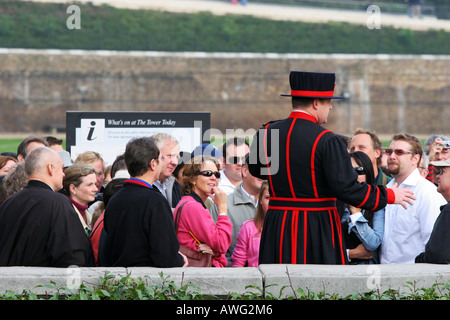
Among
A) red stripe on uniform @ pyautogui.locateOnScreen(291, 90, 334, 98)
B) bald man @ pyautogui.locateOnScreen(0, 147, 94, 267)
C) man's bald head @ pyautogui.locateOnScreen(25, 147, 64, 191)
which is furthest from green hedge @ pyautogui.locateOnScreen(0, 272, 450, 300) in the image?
red stripe on uniform @ pyautogui.locateOnScreen(291, 90, 334, 98)

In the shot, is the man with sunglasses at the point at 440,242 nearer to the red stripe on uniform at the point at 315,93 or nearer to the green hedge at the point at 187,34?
the red stripe on uniform at the point at 315,93

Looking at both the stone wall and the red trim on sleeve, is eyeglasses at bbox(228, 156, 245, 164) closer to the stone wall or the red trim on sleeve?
the red trim on sleeve

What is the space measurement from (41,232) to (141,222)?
2.20 ft

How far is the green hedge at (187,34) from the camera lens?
145 feet

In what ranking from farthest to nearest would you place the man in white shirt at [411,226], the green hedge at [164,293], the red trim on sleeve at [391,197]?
the man in white shirt at [411,226]
the red trim on sleeve at [391,197]
the green hedge at [164,293]

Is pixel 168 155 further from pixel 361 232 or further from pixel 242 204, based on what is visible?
pixel 361 232

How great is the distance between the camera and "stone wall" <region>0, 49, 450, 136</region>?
42.4 meters

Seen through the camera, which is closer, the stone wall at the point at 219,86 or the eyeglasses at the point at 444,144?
the eyeglasses at the point at 444,144

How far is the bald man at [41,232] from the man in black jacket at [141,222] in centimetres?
22

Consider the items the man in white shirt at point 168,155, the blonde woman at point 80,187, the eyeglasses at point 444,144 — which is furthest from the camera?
the eyeglasses at point 444,144

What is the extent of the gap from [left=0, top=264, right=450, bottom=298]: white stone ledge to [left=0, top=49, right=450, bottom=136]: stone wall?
39.0m

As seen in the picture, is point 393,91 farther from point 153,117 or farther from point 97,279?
point 97,279

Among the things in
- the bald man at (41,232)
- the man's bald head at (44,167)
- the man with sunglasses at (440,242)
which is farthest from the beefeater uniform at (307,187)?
the man's bald head at (44,167)

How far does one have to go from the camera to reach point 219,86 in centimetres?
4484
